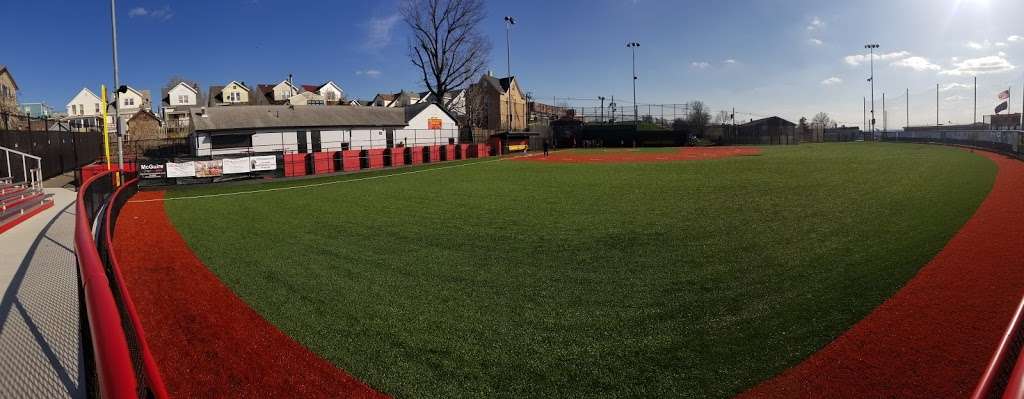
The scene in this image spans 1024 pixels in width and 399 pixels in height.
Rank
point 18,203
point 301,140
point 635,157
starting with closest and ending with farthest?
point 18,203
point 635,157
point 301,140

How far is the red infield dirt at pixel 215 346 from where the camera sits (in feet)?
14.5

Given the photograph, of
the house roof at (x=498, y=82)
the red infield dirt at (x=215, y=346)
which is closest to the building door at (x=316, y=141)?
the house roof at (x=498, y=82)

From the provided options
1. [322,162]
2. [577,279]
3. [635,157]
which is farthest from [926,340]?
[635,157]

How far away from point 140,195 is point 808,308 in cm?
2322

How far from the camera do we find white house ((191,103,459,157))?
137 ft

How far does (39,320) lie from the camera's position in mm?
5617

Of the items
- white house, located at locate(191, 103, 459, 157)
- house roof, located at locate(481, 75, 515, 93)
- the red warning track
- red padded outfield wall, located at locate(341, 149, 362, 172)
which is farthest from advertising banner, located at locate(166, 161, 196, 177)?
house roof, located at locate(481, 75, 515, 93)

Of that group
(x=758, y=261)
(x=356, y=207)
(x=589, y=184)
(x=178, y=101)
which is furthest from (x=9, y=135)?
(x=178, y=101)

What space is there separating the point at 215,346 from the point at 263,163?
24307mm

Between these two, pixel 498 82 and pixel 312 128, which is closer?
pixel 312 128

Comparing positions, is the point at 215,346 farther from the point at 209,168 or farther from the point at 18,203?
the point at 209,168

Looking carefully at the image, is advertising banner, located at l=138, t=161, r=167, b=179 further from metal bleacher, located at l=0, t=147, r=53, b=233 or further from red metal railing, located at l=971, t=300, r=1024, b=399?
red metal railing, located at l=971, t=300, r=1024, b=399

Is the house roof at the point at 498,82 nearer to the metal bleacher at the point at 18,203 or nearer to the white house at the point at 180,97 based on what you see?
the white house at the point at 180,97

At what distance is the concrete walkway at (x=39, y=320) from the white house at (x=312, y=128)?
34.8m
